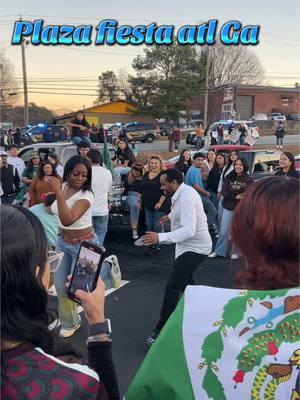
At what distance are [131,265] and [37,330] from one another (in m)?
5.38

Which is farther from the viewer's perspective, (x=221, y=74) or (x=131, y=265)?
(x=221, y=74)

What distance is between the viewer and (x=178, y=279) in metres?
3.92

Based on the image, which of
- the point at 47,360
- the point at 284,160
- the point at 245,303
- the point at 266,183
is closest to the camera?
the point at 47,360

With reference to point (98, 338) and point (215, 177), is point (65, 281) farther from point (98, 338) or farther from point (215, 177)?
point (215, 177)

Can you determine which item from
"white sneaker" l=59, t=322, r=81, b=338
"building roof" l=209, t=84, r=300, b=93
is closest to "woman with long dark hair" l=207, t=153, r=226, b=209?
"white sneaker" l=59, t=322, r=81, b=338

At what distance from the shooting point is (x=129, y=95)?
195ft

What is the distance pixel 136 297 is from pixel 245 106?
5558 centimetres

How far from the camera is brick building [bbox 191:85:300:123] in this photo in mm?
55062

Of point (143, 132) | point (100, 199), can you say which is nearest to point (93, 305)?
point (100, 199)

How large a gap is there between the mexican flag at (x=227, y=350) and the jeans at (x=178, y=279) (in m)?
2.64

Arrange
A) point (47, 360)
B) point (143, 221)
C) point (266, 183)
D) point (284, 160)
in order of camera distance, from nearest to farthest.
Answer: point (47, 360) → point (266, 183) → point (284, 160) → point (143, 221)

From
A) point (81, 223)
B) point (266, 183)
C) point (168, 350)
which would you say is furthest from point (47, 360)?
point (81, 223)

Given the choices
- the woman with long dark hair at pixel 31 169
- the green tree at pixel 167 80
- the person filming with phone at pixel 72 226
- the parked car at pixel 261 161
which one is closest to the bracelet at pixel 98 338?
the person filming with phone at pixel 72 226

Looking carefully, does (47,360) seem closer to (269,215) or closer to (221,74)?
(269,215)
